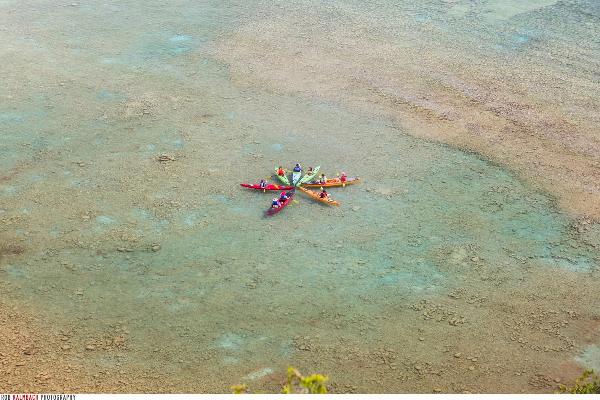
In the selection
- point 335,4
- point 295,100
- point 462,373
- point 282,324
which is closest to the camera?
point 462,373

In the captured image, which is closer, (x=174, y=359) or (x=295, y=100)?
(x=174, y=359)

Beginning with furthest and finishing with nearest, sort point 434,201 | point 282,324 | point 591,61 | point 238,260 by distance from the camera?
point 591,61 → point 434,201 → point 238,260 → point 282,324

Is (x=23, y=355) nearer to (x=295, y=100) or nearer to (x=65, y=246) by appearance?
(x=65, y=246)

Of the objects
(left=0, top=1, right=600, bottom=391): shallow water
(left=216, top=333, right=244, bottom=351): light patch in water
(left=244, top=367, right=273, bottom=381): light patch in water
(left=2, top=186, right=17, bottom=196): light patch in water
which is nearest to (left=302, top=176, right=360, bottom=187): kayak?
(left=0, top=1, right=600, bottom=391): shallow water

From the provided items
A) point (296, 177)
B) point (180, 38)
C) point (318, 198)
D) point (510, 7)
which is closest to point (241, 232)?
point (318, 198)

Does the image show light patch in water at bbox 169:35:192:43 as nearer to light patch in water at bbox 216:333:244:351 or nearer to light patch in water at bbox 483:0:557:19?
light patch in water at bbox 483:0:557:19

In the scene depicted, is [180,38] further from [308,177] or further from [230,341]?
[230,341]

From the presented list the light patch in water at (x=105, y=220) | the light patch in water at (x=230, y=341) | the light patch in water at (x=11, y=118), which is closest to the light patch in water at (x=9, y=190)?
the light patch in water at (x=105, y=220)

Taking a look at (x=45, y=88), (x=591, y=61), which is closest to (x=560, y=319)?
(x=591, y=61)

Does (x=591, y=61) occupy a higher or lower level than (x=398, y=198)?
higher

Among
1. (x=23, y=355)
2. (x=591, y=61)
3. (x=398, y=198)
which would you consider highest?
(x=591, y=61)
